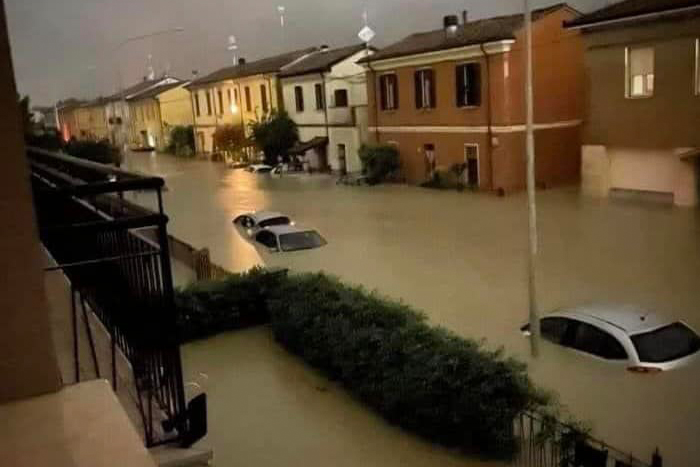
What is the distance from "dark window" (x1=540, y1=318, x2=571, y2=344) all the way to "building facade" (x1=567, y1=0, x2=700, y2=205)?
2.63m

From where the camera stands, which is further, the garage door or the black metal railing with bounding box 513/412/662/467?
the garage door

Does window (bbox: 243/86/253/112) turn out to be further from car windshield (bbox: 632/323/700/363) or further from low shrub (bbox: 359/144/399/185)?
car windshield (bbox: 632/323/700/363)

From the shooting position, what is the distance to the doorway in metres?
9.87

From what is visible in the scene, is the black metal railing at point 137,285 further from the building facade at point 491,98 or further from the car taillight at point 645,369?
the building facade at point 491,98

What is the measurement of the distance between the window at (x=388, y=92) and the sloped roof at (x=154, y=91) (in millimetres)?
7296

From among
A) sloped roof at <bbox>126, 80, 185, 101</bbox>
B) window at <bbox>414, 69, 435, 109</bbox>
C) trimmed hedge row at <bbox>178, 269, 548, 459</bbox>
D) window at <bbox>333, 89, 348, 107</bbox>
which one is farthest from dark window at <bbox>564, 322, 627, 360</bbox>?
sloped roof at <bbox>126, 80, 185, 101</bbox>

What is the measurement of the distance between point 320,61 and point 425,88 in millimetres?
3976

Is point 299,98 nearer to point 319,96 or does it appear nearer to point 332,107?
point 319,96

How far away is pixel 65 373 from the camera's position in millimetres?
1520

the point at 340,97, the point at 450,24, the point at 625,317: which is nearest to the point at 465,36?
the point at 450,24

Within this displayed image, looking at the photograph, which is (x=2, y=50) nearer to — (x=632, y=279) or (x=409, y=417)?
(x=409, y=417)

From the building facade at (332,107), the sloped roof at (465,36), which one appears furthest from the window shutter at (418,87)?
the building facade at (332,107)

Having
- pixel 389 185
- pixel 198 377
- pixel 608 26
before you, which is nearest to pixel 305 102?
pixel 389 185

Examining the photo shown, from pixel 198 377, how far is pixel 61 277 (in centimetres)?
166
